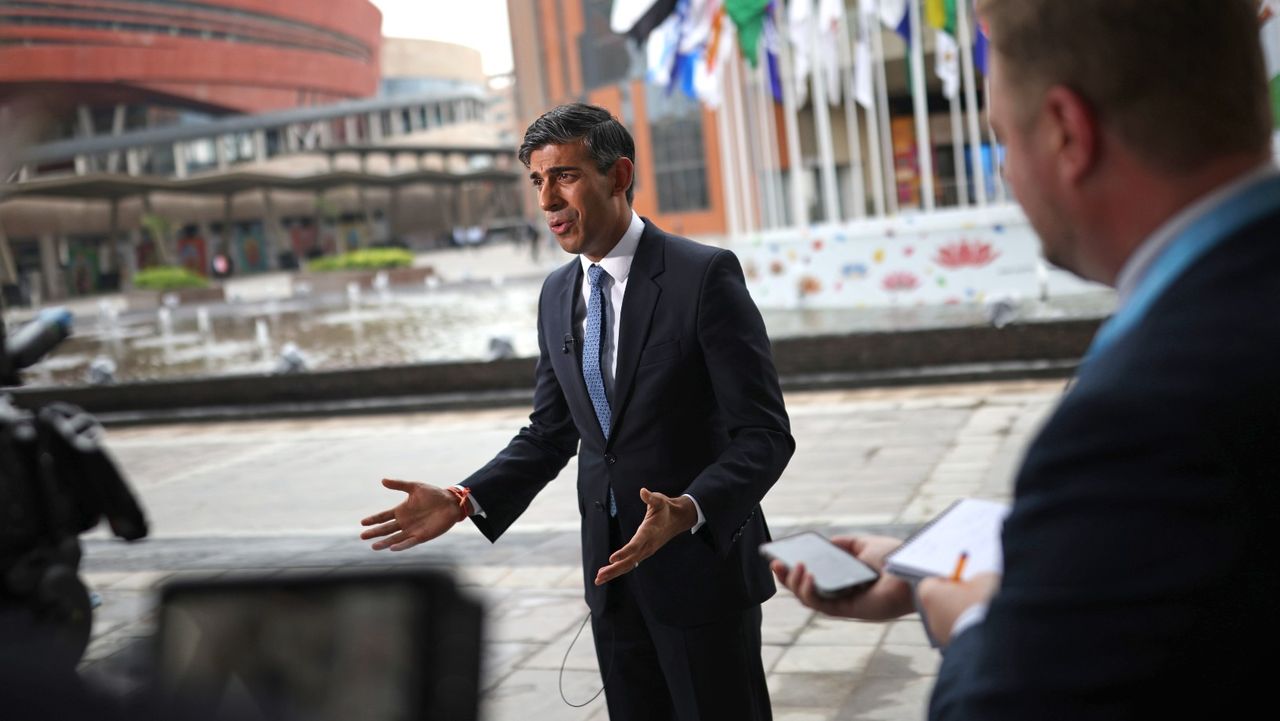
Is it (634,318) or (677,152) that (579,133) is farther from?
(677,152)

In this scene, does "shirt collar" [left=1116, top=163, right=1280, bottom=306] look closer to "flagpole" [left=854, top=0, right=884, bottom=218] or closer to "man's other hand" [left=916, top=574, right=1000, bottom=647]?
"man's other hand" [left=916, top=574, right=1000, bottom=647]

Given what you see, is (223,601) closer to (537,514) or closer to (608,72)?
(537,514)

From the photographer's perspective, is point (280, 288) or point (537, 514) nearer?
point (537, 514)

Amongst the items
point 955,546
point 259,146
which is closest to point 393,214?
point 259,146

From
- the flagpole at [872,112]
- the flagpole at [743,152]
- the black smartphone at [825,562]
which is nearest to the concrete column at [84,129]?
the flagpole at [743,152]

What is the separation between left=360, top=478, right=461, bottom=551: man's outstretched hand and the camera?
2483 mm

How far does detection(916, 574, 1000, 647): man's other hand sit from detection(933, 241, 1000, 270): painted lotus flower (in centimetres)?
1438

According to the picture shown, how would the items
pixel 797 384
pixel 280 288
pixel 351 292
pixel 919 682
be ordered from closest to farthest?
pixel 919 682
pixel 797 384
pixel 351 292
pixel 280 288

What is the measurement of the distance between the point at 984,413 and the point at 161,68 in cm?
6223

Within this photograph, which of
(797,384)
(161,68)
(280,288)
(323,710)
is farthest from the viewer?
(161,68)

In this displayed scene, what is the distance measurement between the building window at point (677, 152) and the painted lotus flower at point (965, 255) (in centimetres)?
2653

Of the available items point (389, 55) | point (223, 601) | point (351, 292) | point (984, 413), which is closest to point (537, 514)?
point (984, 413)

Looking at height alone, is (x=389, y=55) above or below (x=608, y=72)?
above

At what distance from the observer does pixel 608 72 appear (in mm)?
45750
